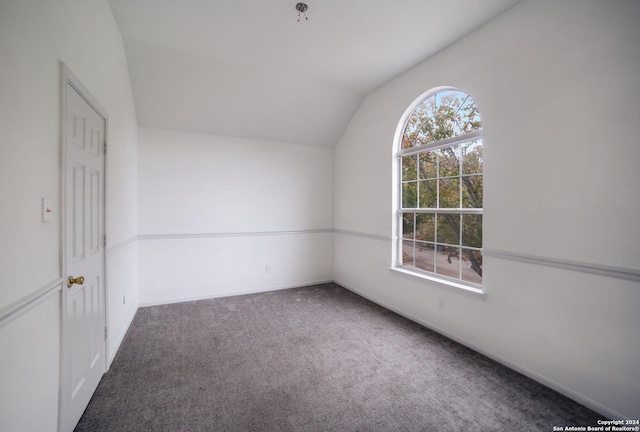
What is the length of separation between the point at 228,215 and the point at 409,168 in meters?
2.56

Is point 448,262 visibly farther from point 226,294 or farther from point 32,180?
point 32,180

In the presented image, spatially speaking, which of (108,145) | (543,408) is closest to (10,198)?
(108,145)

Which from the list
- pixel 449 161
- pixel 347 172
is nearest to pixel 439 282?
pixel 449 161

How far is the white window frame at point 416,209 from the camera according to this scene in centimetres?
264

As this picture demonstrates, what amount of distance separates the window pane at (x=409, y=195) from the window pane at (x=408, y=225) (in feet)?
0.39

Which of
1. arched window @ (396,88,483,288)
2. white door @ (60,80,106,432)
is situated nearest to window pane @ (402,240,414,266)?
arched window @ (396,88,483,288)

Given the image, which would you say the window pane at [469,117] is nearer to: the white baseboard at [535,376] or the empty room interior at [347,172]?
the empty room interior at [347,172]

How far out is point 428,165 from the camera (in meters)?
3.12

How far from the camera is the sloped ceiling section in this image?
2.30 meters

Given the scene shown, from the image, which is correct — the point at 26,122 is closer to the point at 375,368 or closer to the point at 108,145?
the point at 108,145

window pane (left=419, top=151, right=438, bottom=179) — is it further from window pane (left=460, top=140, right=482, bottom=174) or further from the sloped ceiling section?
the sloped ceiling section

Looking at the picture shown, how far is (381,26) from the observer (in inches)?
98.0

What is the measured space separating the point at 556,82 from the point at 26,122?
3026 mm

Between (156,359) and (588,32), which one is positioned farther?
(156,359)
